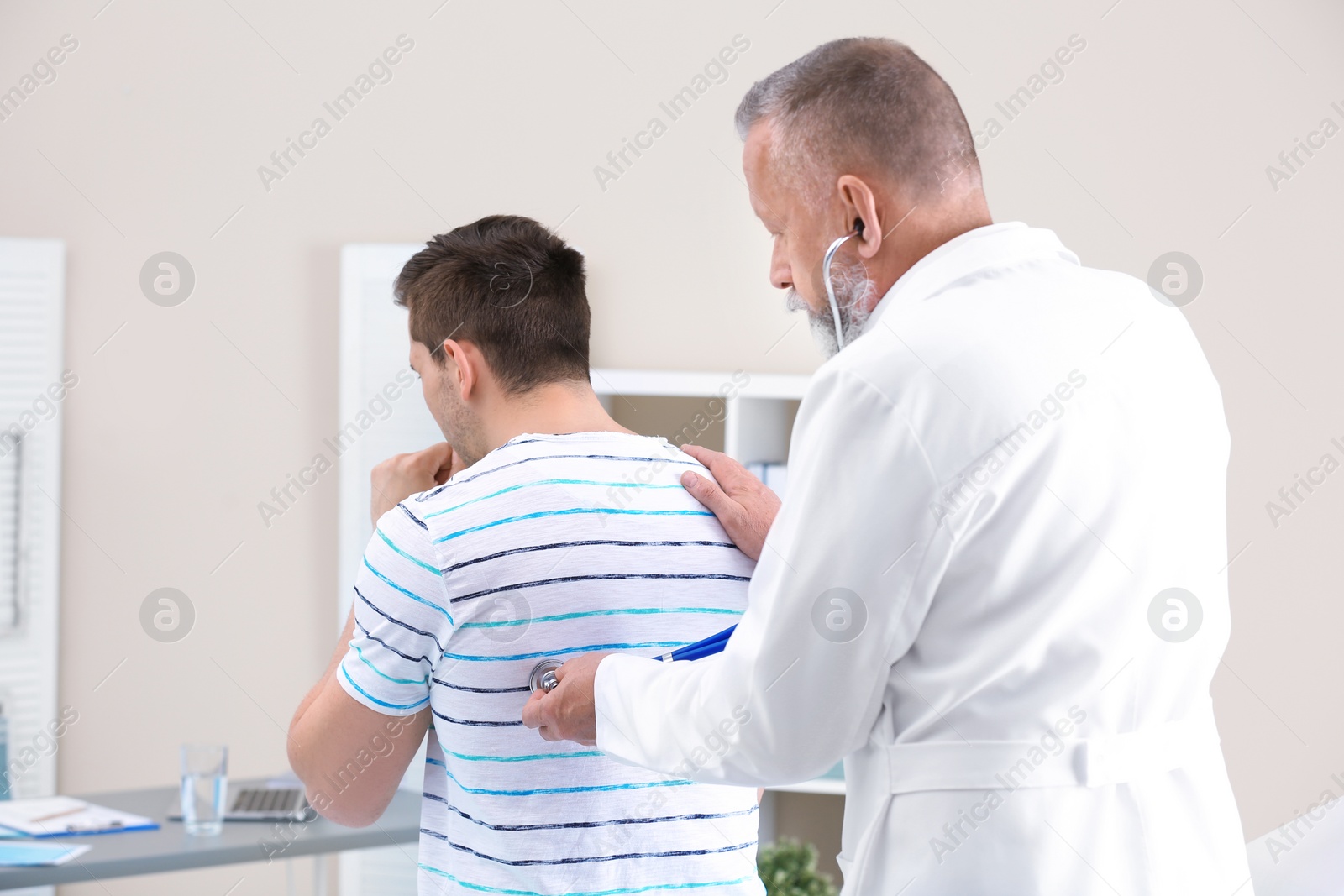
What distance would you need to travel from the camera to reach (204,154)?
9.84 feet

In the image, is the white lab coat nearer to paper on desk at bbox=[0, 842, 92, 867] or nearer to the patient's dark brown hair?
the patient's dark brown hair

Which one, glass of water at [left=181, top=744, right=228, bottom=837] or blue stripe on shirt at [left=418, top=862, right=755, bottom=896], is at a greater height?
blue stripe on shirt at [left=418, top=862, right=755, bottom=896]

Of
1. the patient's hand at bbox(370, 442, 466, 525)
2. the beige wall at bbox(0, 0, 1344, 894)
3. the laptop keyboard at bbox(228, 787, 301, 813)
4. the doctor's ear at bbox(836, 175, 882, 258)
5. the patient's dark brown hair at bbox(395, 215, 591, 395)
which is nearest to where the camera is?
the doctor's ear at bbox(836, 175, 882, 258)

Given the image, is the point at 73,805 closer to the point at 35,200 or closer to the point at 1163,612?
the point at 35,200

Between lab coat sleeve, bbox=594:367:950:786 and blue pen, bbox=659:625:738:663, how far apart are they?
11cm

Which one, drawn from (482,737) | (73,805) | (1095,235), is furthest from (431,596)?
(1095,235)

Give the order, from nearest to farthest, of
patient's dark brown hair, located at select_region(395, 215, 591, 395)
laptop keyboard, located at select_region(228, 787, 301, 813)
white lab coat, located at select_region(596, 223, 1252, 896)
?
white lab coat, located at select_region(596, 223, 1252, 896)
patient's dark brown hair, located at select_region(395, 215, 591, 395)
laptop keyboard, located at select_region(228, 787, 301, 813)

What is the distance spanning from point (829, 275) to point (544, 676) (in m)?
0.49

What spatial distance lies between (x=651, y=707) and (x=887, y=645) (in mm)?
234

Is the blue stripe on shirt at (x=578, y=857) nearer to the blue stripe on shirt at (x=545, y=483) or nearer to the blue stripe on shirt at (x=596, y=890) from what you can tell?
the blue stripe on shirt at (x=596, y=890)

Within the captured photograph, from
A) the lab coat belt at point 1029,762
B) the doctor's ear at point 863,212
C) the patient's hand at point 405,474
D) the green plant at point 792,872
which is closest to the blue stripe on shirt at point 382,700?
the patient's hand at point 405,474

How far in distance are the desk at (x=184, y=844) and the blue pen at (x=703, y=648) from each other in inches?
54.7

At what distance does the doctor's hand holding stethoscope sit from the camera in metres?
1.05

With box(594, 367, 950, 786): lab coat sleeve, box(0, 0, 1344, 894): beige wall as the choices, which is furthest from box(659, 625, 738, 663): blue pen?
box(0, 0, 1344, 894): beige wall
